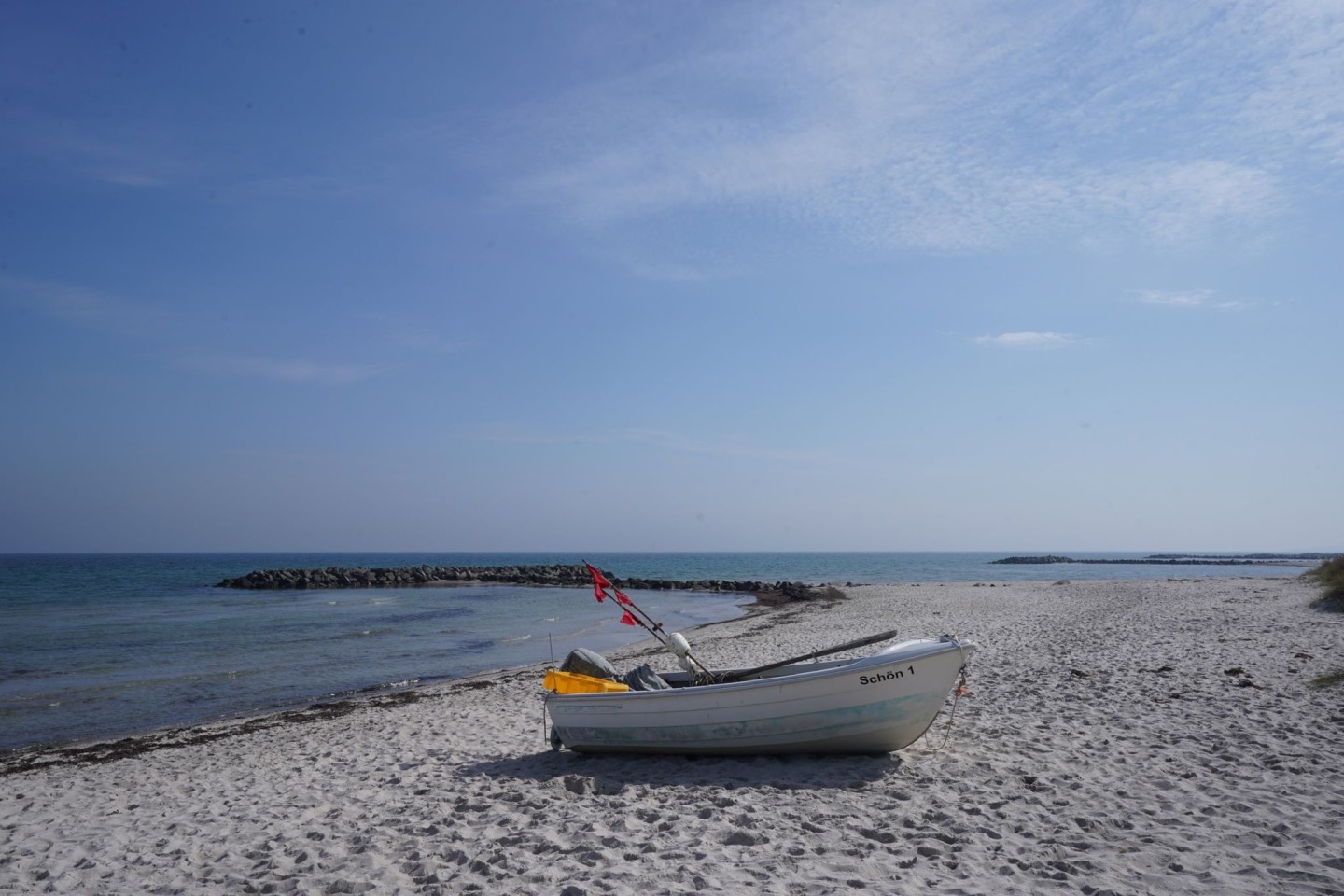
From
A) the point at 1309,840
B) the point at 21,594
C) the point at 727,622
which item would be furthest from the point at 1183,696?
the point at 21,594

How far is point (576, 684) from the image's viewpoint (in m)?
9.24

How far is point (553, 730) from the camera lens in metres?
9.20

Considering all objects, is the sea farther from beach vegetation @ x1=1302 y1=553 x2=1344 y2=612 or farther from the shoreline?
beach vegetation @ x1=1302 y1=553 x2=1344 y2=612

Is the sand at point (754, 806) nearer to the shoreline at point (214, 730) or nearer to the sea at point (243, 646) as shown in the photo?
the shoreline at point (214, 730)

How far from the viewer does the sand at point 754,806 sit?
5.32 m

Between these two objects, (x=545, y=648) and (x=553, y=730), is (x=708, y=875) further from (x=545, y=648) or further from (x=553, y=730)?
(x=545, y=648)

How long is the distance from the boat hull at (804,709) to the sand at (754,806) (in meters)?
0.23

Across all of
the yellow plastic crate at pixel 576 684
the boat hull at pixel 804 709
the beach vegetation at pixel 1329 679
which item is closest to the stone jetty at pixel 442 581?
the beach vegetation at pixel 1329 679

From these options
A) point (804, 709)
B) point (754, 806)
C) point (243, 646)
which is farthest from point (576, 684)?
point (243, 646)

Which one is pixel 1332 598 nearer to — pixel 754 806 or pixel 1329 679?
pixel 1329 679

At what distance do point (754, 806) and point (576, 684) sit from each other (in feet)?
10.00

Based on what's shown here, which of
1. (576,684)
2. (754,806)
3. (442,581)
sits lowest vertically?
(442,581)

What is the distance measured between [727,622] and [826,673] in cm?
2235

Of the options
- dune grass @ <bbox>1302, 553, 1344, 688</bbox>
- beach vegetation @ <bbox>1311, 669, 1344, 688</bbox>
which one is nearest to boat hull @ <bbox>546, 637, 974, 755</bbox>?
beach vegetation @ <bbox>1311, 669, 1344, 688</bbox>
